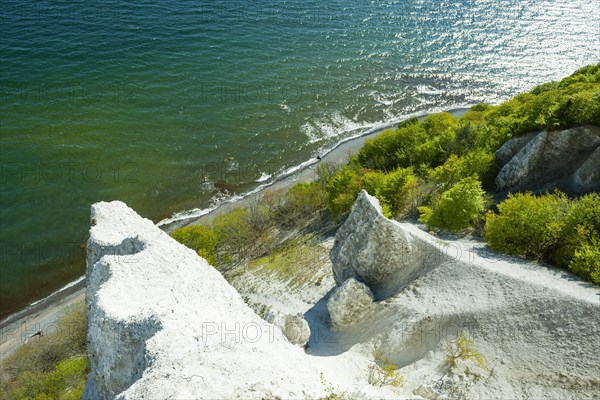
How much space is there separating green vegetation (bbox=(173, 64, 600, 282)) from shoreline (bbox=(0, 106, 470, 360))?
13.4 feet

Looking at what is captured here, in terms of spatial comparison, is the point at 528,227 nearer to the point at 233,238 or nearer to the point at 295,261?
the point at 295,261

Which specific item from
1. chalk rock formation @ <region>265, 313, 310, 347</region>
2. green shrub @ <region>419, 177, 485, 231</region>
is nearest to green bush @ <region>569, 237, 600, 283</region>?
green shrub @ <region>419, 177, 485, 231</region>

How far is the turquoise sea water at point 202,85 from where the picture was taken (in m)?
43.3

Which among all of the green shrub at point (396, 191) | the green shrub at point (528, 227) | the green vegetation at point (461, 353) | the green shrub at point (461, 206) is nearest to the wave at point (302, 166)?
the green shrub at point (396, 191)

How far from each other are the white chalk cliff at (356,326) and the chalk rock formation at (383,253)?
6 centimetres

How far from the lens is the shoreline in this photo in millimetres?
33562

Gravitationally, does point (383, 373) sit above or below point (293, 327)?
above

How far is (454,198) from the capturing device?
88.0 feet

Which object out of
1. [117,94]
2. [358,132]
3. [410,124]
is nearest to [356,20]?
[358,132]

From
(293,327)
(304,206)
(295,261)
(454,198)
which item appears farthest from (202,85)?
(293,327)

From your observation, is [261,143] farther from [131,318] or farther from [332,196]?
[131,318]

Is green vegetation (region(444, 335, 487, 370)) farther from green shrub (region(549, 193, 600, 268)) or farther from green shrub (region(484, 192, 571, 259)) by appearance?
green shrub (region(549, 193, 600, 268))

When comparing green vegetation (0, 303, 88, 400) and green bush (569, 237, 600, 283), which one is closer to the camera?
green bush (569, 237, 600, 283)

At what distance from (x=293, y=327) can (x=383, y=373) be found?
5.25 m
